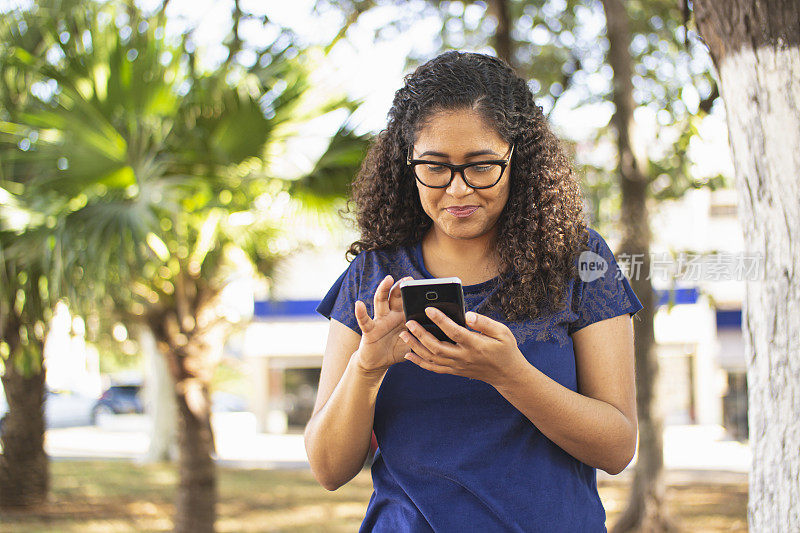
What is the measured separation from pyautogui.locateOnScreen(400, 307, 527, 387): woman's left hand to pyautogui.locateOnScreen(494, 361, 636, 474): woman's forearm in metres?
0.03

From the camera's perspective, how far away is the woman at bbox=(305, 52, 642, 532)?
59.9 inches

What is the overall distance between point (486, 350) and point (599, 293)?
0.36m

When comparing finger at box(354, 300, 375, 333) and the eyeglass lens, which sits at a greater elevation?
the eyeglass lens

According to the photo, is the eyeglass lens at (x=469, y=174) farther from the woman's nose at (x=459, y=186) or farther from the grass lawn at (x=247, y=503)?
the grass lawn at (x=247, y=503)

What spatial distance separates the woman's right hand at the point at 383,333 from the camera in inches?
59.1

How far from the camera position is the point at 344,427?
1.64 metres

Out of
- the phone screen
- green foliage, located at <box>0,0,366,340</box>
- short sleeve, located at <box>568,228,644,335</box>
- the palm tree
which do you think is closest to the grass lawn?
the palm tree

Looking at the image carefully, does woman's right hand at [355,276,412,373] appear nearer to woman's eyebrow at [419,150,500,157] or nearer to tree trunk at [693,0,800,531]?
woman's eyebrow at [419,150,500,157]

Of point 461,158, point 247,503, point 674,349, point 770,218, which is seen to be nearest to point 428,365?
point 461,158

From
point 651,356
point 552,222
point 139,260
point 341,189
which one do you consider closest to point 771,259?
point 552,222

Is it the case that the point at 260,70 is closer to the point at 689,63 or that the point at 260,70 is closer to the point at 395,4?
the point at 395,4

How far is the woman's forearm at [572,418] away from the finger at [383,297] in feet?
0.86

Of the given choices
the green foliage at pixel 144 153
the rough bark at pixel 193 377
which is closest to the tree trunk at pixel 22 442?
the rough bark at pixel 193 377

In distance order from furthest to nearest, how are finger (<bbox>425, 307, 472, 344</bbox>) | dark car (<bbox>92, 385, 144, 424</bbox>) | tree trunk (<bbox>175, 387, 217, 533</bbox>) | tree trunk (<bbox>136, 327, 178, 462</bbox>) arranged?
dark car (<bbox>92, 385, 144, 424</bbox>) → tree trunk (<bbox>136, 327, 178, 462</bbox>) → tree trunk (<bbox>175, 387, 217, 533</bbox>) → finger (<bbox>425, 307, 472, 344</bbox>)
